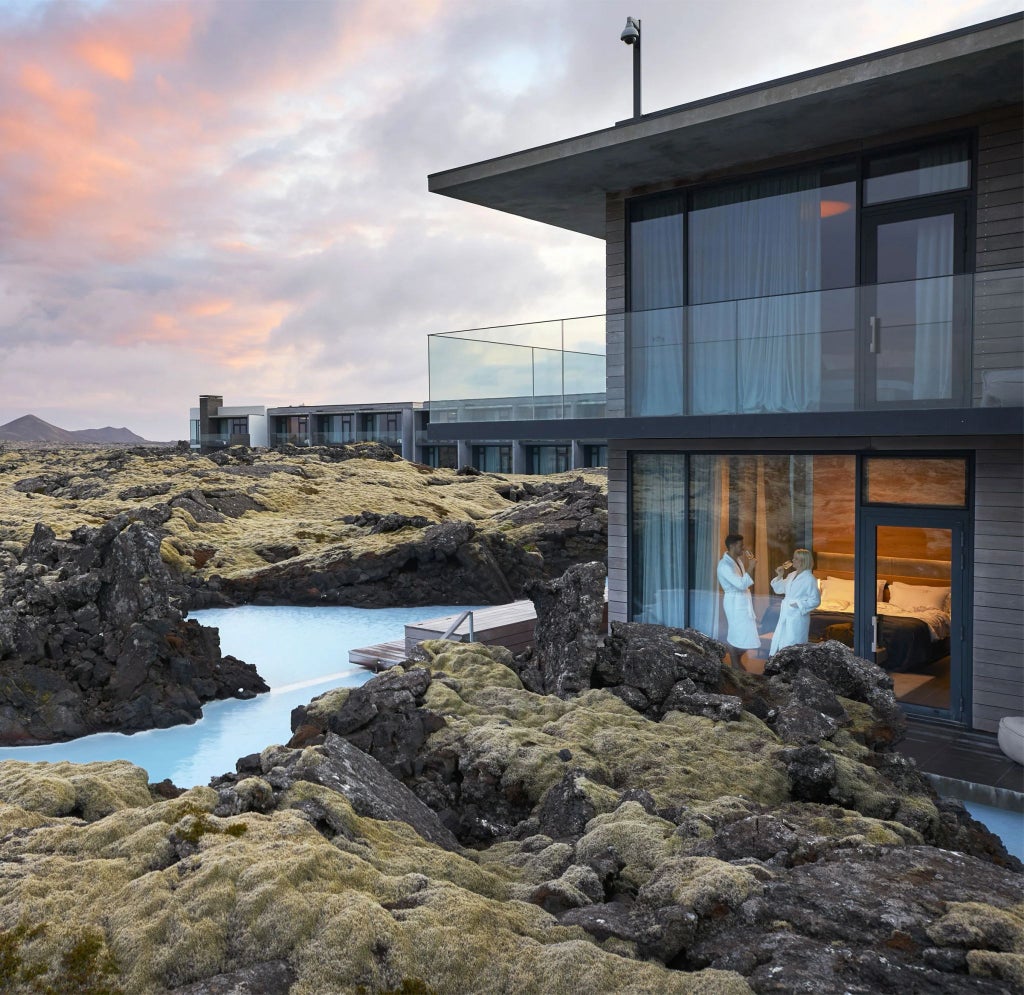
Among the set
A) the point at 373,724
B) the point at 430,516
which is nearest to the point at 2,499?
the point at 430,516

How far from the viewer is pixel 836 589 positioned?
1228 cm

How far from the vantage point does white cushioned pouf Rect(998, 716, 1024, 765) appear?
1003 cm

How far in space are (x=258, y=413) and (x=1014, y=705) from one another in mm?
79972

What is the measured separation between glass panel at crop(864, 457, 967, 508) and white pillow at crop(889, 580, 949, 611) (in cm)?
111

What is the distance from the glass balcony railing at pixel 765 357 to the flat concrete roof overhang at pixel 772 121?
6.85 ft

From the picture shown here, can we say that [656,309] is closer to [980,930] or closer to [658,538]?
[658,538]

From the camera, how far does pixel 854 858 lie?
5.62m

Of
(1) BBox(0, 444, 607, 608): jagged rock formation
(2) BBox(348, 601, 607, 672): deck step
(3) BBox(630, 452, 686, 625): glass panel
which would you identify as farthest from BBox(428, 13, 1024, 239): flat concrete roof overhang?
(1) BBox(0, 444, 607, 608): jagged rock formation

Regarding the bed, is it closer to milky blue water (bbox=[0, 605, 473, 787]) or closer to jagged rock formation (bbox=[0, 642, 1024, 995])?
jagged rock formation (bbox=[0, 642, 1024, 995])

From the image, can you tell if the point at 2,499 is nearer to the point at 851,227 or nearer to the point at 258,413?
the point at 851,227

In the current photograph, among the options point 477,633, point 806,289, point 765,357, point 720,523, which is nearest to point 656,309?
point 765,357

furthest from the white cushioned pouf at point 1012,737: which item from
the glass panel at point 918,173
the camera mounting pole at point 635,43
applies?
the camera mounting pole at point 635,43

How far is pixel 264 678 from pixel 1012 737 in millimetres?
12610

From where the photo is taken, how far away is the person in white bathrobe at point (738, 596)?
13.0 m
